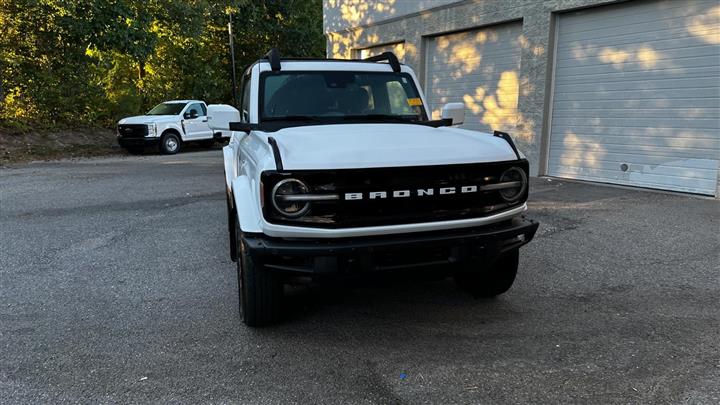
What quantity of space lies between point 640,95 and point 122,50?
613 inches

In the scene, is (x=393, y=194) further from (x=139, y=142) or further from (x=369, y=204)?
(x=139, y=142)

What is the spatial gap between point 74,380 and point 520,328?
288 centimetres

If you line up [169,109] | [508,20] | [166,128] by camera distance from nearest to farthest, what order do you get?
[508,20], [166,128], [169,109]

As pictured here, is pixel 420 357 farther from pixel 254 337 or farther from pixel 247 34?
pixel 247 34

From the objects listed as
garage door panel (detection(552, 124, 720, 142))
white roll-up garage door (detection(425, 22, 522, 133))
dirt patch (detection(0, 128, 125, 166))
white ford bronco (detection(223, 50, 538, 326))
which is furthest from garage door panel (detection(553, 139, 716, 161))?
dirt patch (detection(0, 128, 125, 166))

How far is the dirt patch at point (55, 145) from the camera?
53.2 feet

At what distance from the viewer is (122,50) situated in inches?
679

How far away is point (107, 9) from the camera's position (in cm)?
1617

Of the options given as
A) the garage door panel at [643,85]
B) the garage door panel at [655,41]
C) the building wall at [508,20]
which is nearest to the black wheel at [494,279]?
the garage door panel at [643,85]

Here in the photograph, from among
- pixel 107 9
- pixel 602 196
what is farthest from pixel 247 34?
pixel 602 196

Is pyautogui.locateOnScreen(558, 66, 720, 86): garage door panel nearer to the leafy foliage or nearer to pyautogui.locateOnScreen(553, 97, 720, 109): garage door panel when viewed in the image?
pyautogui.locateOnScreen(553, 97, 720, 109): garage door panel

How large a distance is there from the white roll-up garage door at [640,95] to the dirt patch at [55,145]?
14.9 metres

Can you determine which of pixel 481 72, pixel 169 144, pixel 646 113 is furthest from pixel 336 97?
pixel 169 144

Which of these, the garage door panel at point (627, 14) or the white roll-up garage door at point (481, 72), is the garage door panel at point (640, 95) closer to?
the garage door panel at point (627, 14)
